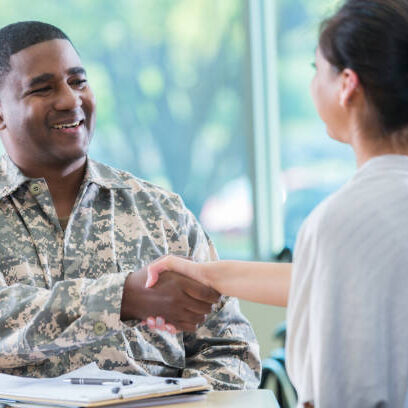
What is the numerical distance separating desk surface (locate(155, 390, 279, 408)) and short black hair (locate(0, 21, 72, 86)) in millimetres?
1296

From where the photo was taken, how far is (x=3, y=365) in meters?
2.17

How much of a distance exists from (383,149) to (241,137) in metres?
2.99

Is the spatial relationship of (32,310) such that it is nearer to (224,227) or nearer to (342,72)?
(342,72)

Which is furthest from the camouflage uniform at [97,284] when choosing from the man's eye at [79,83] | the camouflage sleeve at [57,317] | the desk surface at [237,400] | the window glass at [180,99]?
the window glass at [180,99]

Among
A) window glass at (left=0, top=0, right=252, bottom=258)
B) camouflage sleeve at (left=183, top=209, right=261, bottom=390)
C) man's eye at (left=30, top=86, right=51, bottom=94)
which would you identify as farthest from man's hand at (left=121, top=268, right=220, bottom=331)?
window glass at (left=0, top=0, right=252, bottom=258)

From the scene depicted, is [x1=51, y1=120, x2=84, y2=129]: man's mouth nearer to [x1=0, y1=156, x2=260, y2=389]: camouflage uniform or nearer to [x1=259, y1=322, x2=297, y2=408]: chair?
[x1=0, y1=156, x2=260, y2=389]: camouflage uniform

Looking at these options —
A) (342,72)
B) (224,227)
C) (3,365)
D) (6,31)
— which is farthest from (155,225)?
(224,227)

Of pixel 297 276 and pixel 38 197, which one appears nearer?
pixel 297 276

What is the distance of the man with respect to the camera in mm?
2121

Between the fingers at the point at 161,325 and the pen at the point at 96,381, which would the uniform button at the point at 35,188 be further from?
the pen at the point at 96,381

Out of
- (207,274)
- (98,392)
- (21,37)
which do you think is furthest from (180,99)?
(98,392)

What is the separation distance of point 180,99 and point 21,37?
1.96m

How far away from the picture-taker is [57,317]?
2.12 m

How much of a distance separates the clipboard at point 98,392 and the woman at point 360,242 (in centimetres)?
41
